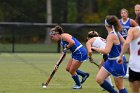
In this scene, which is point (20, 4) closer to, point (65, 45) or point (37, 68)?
point (37, 68)

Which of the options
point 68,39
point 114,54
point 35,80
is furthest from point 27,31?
point 114,54

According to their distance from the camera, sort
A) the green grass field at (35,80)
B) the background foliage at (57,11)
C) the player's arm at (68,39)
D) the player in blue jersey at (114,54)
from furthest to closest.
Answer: the background foliage at (57,11) → the player's arm at (68,39) → the green grass field at (35,80) → the player in blue jersey at (114,54)

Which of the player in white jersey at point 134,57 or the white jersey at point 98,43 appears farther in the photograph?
the white jersey at point 98,43

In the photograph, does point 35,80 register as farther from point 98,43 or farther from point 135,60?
point 135,60

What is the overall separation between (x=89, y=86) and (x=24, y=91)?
86.2 inches

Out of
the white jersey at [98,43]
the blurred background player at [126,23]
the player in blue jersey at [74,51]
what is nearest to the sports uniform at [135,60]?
the white jersey at [98,43]

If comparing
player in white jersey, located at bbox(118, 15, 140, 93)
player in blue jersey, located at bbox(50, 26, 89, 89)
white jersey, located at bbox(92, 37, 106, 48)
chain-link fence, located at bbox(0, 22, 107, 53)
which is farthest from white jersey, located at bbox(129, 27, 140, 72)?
chain-link fence, located at bbox(0, 22, 107, 53)

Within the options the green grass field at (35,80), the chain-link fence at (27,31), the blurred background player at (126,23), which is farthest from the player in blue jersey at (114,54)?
the chain-link fence at (27,31)

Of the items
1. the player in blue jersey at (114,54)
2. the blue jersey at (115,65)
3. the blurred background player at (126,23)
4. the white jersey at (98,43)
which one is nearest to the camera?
the player in blue jersey at (114,54)

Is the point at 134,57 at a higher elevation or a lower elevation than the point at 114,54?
higher

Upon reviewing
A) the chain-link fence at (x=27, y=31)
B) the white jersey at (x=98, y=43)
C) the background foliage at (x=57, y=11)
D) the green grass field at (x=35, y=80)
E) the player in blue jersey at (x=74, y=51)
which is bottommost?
the background foliage at (x=57, y=11)

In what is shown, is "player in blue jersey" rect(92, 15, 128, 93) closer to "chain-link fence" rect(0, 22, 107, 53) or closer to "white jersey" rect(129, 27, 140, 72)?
"white jersey" rect(129, 27, 140, 72)

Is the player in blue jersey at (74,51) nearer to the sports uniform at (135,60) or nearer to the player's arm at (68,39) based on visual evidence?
the player's arm at (68,39)

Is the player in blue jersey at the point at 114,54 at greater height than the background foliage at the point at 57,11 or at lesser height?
greater
